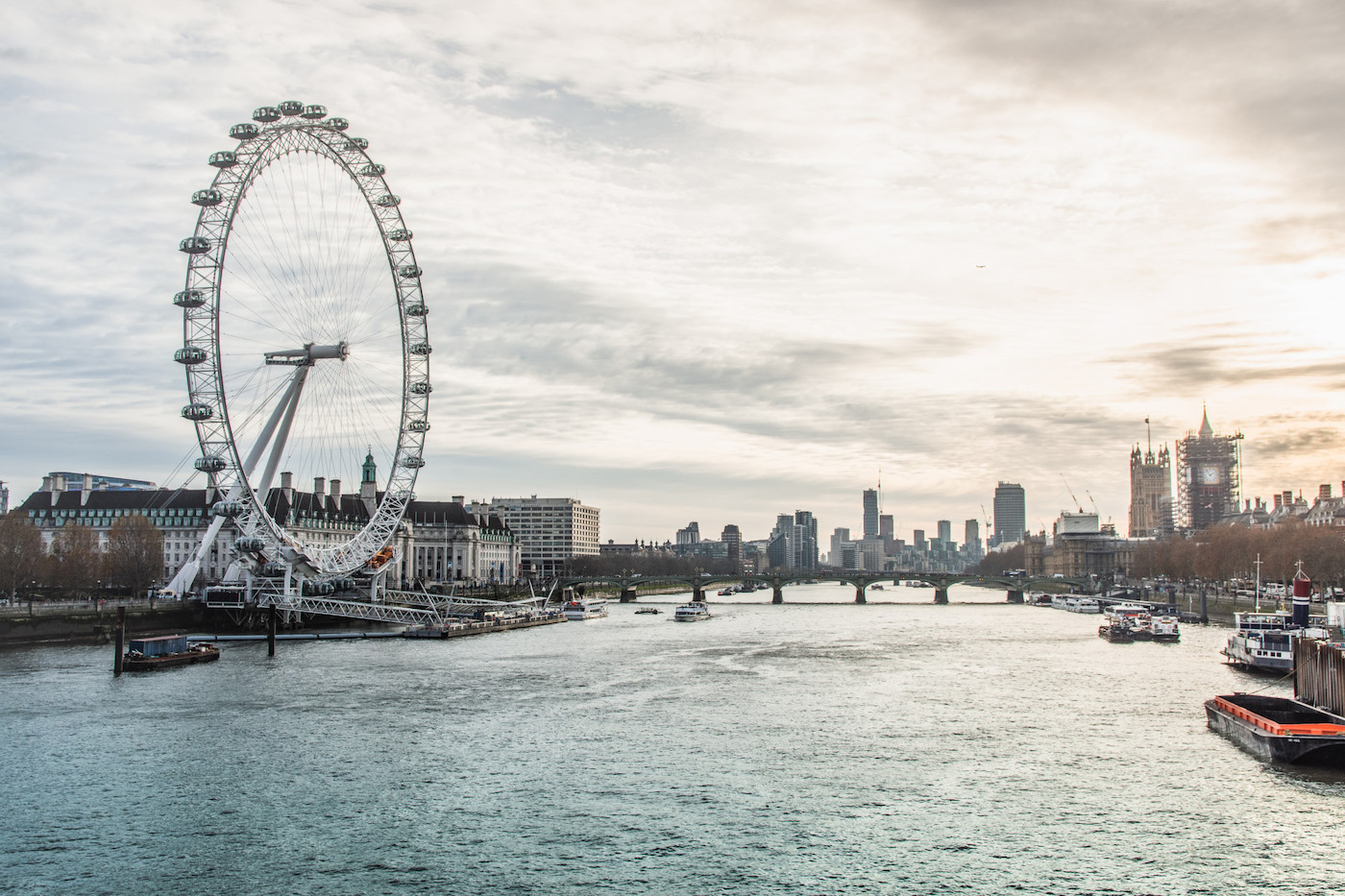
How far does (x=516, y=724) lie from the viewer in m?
48.7

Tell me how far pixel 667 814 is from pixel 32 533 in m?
86.5

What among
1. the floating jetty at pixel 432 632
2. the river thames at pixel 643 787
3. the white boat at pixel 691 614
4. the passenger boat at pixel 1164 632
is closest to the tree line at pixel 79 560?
the floating jetty at pixel 432 632

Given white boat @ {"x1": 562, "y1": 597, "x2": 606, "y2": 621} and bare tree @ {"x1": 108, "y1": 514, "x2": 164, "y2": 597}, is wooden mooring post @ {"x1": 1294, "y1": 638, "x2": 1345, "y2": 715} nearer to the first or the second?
white boat @ {"x1": 562, "y1": 597, "x2": 606, "y2": 621}

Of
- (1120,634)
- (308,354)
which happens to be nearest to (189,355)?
(308,354)

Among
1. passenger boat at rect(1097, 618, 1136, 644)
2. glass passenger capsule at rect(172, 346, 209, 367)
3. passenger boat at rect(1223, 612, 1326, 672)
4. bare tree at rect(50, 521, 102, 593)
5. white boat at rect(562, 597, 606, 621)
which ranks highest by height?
glass passenger capsule at rect(172, 346, 209, 367)

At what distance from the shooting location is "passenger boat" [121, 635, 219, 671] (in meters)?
67.1

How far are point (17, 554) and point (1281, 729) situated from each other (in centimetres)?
9357

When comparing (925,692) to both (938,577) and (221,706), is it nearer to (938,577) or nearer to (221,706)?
(221,706)

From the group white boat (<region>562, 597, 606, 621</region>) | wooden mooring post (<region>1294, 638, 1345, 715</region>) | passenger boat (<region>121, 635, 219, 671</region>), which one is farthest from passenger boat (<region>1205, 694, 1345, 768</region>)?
white boat (<region>562, 597, 606, 621</region>)

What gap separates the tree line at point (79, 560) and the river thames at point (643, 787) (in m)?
32.8

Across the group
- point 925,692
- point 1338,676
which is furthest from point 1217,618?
point 1338,676

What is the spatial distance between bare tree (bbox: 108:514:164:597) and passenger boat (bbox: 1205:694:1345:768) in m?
95.5

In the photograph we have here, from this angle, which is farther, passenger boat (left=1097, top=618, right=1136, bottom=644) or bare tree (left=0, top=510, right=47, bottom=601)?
passenger boat (left=1097, top=618, right=1136, bottom=644)

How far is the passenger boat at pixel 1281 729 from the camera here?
3956 centimetres
